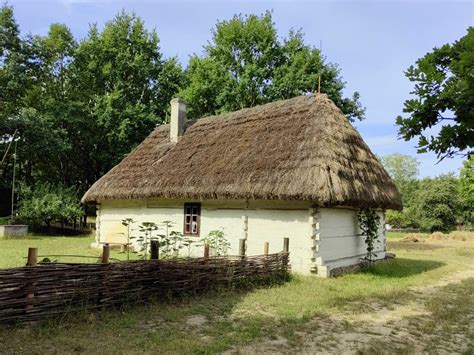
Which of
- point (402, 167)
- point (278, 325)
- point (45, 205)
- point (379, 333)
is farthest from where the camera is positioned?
point (402, 167)

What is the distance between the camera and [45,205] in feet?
74.1

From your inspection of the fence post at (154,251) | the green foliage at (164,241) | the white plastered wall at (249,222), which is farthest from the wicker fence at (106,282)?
the white plastered wall at (249,222)

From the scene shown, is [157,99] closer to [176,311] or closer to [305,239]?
[305,239]

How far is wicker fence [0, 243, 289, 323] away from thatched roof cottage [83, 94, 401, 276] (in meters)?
2.63

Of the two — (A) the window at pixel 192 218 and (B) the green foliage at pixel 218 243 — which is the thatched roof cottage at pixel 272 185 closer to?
(A) the window at pixel 192 218

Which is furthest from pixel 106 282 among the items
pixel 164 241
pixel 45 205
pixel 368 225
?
pixel 45 205

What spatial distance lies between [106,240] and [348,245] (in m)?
9.77

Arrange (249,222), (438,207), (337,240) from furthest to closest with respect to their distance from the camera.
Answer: (438,207) → (249,222) → (337,240)

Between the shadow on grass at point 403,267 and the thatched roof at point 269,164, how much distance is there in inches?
76.3

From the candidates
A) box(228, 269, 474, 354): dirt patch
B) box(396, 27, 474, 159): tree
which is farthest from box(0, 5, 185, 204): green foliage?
box(396, 27, 474, 159): tree

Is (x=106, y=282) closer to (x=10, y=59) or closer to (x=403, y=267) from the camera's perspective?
(x=403, y=267)

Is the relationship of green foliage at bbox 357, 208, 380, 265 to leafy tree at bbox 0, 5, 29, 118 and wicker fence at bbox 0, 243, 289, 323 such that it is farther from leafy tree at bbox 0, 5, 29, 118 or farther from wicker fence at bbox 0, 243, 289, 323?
leafy tree at bbox 0, 5, 29, 118

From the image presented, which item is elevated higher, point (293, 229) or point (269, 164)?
point (269, 164)

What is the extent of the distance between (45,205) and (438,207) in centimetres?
3265
